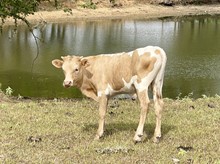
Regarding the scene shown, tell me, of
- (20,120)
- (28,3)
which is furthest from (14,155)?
(28,3)

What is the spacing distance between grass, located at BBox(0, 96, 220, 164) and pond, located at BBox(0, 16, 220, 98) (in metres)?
6.41

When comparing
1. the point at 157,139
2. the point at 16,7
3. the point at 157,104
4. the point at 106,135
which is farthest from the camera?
the point at 16,7

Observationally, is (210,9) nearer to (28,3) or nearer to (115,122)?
(28,3)

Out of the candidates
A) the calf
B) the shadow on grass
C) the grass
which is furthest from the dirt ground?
the calf

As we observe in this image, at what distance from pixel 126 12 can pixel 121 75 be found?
148 ft

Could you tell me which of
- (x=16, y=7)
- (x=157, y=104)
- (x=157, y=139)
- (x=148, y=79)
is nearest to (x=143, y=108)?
(x=157, y=104)

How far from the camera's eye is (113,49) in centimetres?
2742

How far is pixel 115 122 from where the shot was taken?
903 centimetres

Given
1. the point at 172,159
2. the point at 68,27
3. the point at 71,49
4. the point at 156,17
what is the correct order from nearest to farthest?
the point at 172,159 → the point at 71,49 → the point at 68,27 → the point at 156,17

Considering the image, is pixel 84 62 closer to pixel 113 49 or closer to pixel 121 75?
pixel 121 75

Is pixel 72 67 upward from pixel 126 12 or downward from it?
upward

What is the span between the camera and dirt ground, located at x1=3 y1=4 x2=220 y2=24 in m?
44.5

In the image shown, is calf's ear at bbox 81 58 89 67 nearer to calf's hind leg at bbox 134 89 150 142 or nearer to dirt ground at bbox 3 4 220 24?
calf's hind leg at bbox 134 89 150 142

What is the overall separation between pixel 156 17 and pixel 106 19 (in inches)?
264
